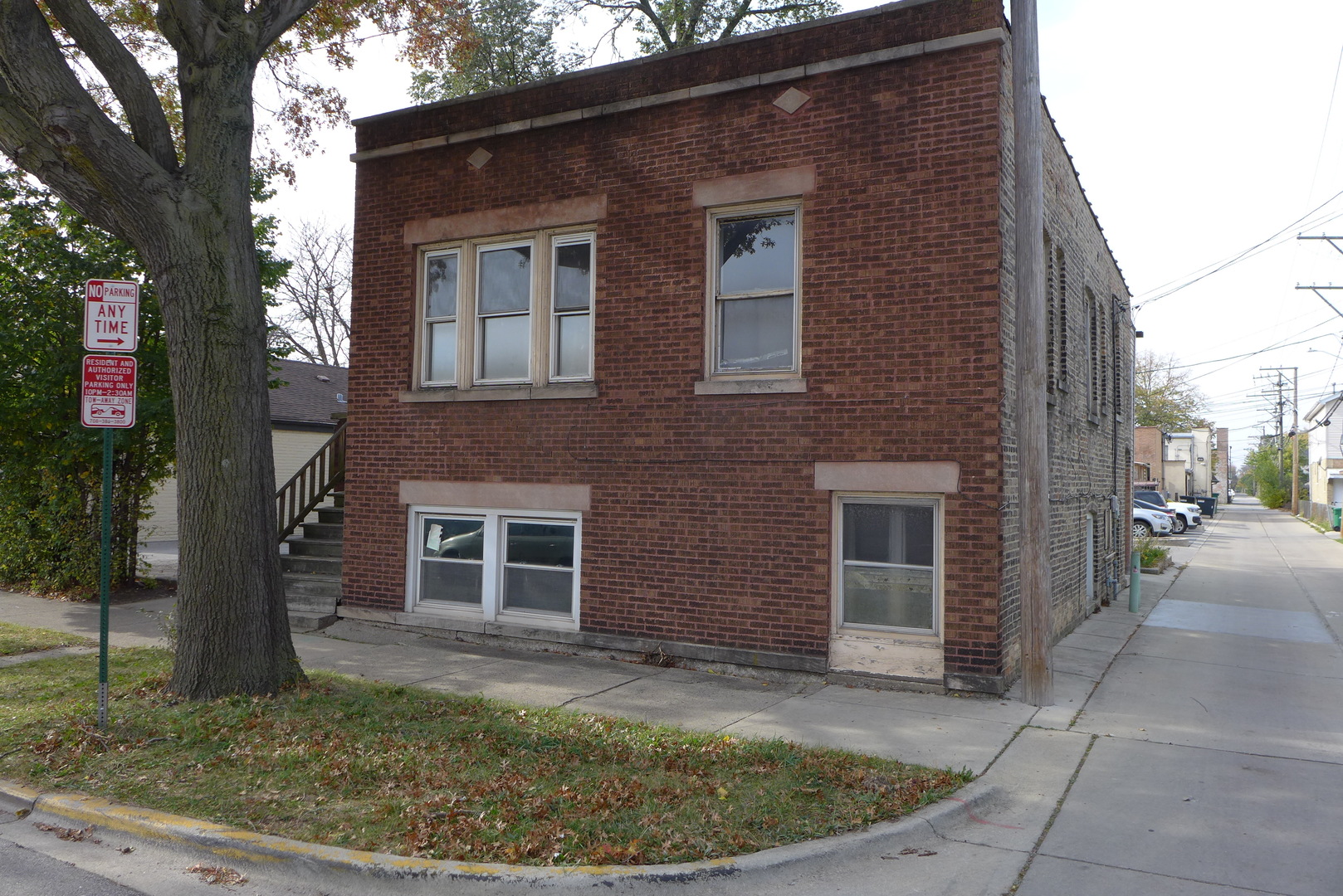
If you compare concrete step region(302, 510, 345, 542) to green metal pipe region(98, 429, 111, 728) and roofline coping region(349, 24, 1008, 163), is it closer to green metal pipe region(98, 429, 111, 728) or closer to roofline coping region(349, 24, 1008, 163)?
roofline coping region(349, 24, 1008, 163)

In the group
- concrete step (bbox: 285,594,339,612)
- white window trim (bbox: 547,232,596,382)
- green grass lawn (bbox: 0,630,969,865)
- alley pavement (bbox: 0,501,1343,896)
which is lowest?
alley pavement (bbox: 0,501,1343,896)

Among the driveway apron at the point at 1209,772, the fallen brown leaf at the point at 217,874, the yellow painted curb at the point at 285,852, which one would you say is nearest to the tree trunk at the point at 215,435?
the yellow painted curb at the point at 285,852

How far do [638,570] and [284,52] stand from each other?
8.83m

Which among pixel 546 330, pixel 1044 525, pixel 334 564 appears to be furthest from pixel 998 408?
pixel 334 564

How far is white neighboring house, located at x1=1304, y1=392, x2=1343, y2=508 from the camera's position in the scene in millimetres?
56938

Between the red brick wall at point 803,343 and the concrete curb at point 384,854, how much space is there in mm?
3730

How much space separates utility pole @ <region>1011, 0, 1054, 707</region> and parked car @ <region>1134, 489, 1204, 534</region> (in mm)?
36770

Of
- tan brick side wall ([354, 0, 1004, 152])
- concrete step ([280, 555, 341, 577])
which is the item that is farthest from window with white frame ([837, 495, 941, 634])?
concrete step ([280, 555, 341, 577])

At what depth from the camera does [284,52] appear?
513 inches

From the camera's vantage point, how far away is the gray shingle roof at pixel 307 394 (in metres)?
26.9

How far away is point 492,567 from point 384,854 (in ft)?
20.9

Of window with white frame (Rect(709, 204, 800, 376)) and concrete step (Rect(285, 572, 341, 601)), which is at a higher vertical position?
window with white frame (Rect(709, 204, 800, 376))

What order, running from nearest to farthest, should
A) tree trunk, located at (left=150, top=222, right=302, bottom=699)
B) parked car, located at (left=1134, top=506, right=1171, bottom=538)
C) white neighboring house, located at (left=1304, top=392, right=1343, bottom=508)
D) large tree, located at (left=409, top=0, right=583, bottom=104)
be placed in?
tree trunk, located at (left=150, top=222, right=302, bottom=699), large tree, located at (left=409, top=0, right=583, bottom=104), parked car, located at (left=1134, top=506, right=1171, bottom=538), white neighboring house, located at (left=1304, top=392, right=1343, bottom=508)

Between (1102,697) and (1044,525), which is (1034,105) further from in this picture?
(1102,697)
